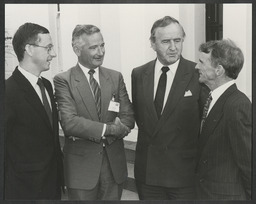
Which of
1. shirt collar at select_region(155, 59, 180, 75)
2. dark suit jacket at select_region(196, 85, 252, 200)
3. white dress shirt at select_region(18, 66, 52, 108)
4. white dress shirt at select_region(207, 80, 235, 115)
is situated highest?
shirt collar at select_region(155, 59, 180, 75)

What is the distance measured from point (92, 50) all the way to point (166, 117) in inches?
27.7

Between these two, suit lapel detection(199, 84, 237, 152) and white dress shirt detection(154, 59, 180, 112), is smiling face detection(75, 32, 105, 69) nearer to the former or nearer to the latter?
white dress shirt detection(154, 59, 180, 112)

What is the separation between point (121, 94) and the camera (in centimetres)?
306

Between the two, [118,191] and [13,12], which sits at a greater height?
[13,12]

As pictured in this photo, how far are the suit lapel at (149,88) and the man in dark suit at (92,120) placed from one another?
14 centimetres

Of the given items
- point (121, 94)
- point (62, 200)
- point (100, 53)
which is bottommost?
point (62, 200)

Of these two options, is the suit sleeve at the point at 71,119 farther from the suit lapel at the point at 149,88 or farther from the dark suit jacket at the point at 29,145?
the suit lapel at the point at 149,88

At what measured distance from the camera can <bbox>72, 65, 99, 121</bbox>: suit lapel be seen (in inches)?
119

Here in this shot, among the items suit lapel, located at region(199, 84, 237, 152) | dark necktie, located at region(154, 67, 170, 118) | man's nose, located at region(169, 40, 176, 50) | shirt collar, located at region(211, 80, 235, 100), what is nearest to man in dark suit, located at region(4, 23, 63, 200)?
dark necktie, located at region(154, 67, 170, 118)

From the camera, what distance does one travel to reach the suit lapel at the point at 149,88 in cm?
306

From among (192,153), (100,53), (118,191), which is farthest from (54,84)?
(192,153)

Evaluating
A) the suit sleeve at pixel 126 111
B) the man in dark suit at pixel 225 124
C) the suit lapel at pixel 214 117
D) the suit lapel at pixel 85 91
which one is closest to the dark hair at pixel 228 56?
the man in dark suit at pixel 225 124

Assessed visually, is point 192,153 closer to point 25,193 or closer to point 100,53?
point 100,53

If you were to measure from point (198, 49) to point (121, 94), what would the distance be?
2.04ft
